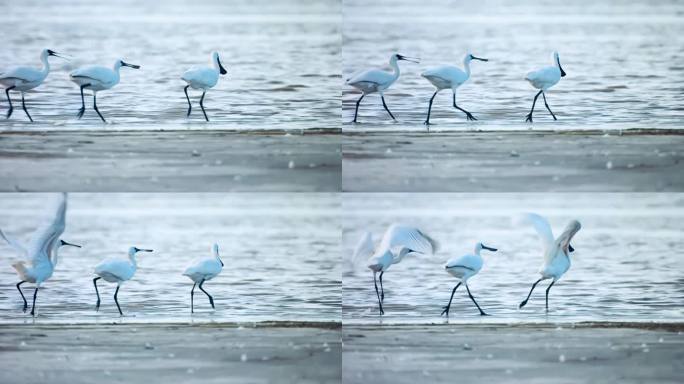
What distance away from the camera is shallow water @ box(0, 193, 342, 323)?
348 cm

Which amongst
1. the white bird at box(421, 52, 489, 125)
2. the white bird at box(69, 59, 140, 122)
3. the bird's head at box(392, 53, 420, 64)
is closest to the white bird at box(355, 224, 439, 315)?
the white bird at box(421, 52, 489, 125)

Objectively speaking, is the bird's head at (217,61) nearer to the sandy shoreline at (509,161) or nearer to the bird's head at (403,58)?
the sandy shoreline at (509,161)

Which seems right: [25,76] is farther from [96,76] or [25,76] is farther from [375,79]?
[375,79]

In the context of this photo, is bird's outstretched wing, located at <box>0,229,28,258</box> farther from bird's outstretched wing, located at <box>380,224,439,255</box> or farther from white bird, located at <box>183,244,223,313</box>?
bird's outstretched wing, located at <box>380,224,439,255</box>

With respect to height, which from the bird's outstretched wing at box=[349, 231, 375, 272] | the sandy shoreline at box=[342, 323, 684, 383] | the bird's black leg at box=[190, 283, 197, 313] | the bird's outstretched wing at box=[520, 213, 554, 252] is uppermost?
the bird's outstretched wing at box=[520, 213, 554, 252]

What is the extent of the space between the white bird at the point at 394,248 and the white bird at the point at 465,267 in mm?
99

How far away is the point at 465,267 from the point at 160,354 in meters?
1.24

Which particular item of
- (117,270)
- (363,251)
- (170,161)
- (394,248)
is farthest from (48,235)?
(394,248)

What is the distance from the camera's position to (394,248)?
3461 mm

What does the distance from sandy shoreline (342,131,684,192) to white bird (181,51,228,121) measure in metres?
0.57

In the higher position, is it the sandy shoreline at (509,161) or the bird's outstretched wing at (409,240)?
the sandy shoreline at (509,161)

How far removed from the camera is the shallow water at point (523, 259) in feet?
11.3

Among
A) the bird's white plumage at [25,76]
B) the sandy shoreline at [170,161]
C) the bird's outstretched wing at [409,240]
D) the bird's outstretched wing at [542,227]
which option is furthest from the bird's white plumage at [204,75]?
the bird's outstretched wing at [542,227]

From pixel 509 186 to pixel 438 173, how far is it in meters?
0.28
